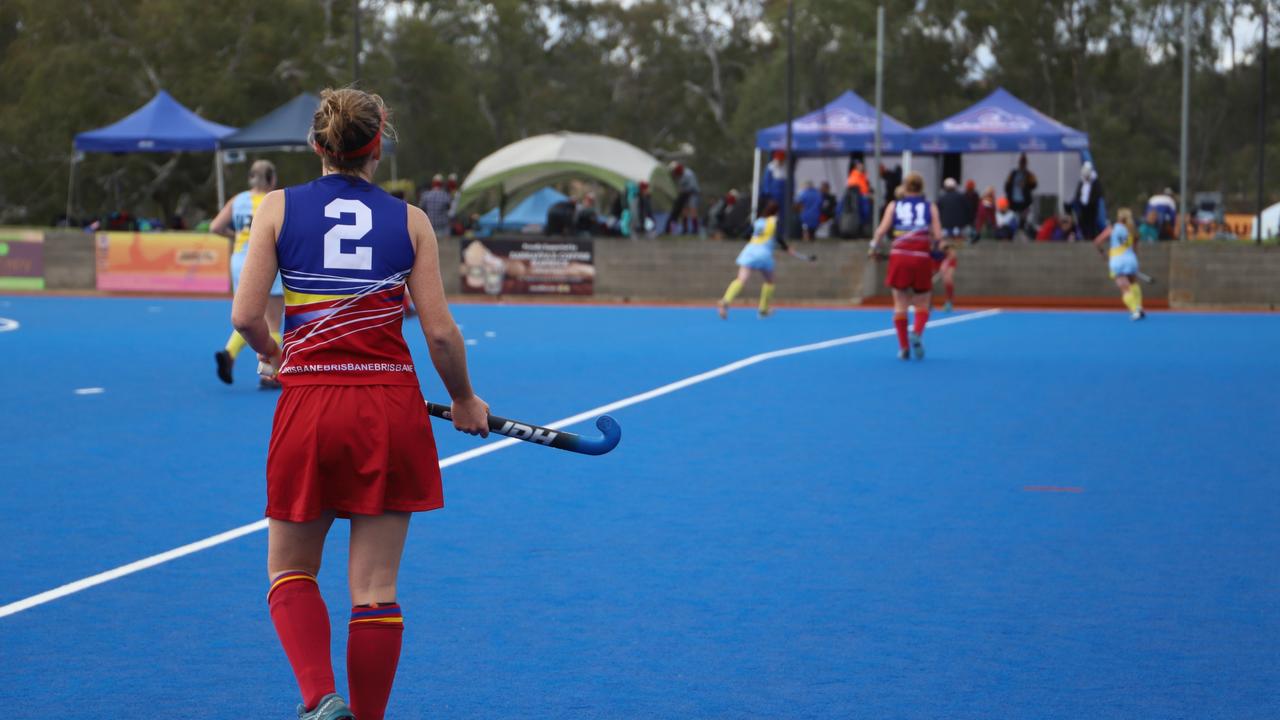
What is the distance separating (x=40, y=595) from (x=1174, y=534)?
Answer: 4844 millimetres

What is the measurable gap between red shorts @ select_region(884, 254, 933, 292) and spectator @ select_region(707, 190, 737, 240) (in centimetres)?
1664

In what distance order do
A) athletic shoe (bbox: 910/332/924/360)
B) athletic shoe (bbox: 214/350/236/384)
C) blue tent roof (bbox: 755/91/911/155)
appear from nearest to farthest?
athletic shoe (bbox: 214/350/236/384) → athletic shoe (bbox: 910/332/924/360) → blue tent roof (bbox: 755/91/911/155)

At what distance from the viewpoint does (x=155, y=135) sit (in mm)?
34594

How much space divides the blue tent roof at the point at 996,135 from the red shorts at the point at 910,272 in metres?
15.9

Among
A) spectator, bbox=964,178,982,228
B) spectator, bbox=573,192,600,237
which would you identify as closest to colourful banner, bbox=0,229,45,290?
spectator, bbox=573,192,600,237

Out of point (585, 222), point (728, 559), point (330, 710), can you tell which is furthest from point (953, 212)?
point (330, 710)

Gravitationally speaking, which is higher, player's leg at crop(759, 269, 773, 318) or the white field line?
player's leg at crop(759, 269, 773, 318)

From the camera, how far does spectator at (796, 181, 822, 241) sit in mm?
33000

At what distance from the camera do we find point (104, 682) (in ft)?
17.6

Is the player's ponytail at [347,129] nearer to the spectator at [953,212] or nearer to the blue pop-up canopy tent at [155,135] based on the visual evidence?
the spectator at [953,212]

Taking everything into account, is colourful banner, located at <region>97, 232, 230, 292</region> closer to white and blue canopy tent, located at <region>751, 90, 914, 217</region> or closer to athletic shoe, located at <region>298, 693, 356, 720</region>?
white and blue canopy tent, located at <region>751, 90, 914, 217</region>

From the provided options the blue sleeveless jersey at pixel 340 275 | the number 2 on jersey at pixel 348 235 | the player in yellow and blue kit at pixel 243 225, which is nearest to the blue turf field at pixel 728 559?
the player in yellow and blue kit at pixel 243 225

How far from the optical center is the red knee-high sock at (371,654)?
4.34 m

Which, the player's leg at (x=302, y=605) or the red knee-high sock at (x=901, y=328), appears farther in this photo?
the red knee-high sock at (x=901, y=328)
